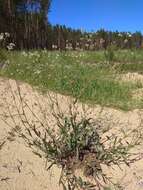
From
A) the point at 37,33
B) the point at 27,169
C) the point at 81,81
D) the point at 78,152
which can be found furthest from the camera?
the point at 37,33

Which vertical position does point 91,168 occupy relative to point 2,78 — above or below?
below

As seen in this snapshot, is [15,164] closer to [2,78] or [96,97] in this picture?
[2,78]

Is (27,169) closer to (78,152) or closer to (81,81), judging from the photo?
(78,152)

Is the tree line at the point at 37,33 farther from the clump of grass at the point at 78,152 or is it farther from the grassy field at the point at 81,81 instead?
the clump of grass at the point at 78,152

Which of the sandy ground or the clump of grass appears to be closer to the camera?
the sandy ground

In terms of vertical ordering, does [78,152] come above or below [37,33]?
below

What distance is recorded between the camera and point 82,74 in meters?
8.62

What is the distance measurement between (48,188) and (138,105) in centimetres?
285

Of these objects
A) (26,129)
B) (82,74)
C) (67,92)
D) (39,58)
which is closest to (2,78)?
(67,92)

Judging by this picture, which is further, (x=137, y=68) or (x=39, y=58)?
(x=137, y=68)

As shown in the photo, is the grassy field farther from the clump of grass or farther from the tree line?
the tree line

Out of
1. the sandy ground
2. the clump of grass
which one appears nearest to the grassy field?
the sandy ground

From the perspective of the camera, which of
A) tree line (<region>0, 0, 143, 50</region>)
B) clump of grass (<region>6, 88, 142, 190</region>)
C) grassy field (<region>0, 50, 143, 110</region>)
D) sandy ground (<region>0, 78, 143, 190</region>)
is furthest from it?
tree line (<region>0, 0, 143, 50</region>)

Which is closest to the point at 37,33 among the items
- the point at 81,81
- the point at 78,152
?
the point at 81,81
